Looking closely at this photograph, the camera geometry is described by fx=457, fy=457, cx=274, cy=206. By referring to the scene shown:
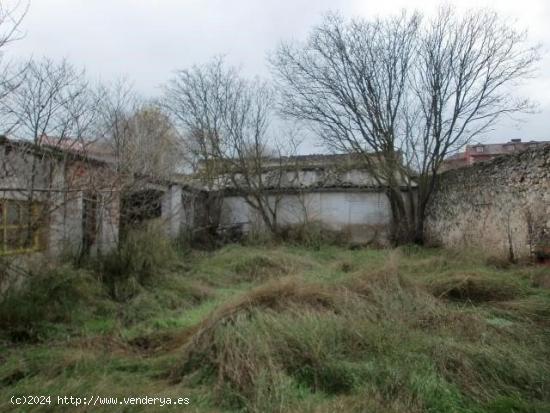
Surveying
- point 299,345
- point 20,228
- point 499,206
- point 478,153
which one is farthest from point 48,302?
point 478,153

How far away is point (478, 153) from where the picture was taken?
116ft

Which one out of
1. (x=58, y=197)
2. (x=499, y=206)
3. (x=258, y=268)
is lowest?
(x=258, y=268)

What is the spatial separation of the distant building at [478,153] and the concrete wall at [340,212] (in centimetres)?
260

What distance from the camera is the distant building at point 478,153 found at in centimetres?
1494

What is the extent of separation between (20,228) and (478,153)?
116ft

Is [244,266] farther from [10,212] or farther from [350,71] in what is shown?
[350,71]

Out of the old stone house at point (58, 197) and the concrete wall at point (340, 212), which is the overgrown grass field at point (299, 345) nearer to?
the old stone house at point (58, 197)

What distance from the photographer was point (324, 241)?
14.7 metres

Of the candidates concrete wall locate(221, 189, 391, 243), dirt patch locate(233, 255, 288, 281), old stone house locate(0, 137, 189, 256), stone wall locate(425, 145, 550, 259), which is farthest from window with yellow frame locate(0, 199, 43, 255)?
concrete wall locate(221, 189, 391, 243)

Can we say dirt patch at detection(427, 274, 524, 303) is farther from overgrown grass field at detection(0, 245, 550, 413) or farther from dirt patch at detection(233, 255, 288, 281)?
dirt patch at detection(233, 255, 288, 281)

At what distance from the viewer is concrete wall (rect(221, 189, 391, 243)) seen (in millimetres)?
15664

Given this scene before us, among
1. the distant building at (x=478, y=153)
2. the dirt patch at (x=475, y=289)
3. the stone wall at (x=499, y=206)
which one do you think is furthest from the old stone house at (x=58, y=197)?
the distant building at (x=478, y=153)

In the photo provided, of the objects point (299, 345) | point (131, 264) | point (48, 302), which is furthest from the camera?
point (131, 264)

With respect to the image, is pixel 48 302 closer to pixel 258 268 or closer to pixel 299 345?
pixel 299 345
